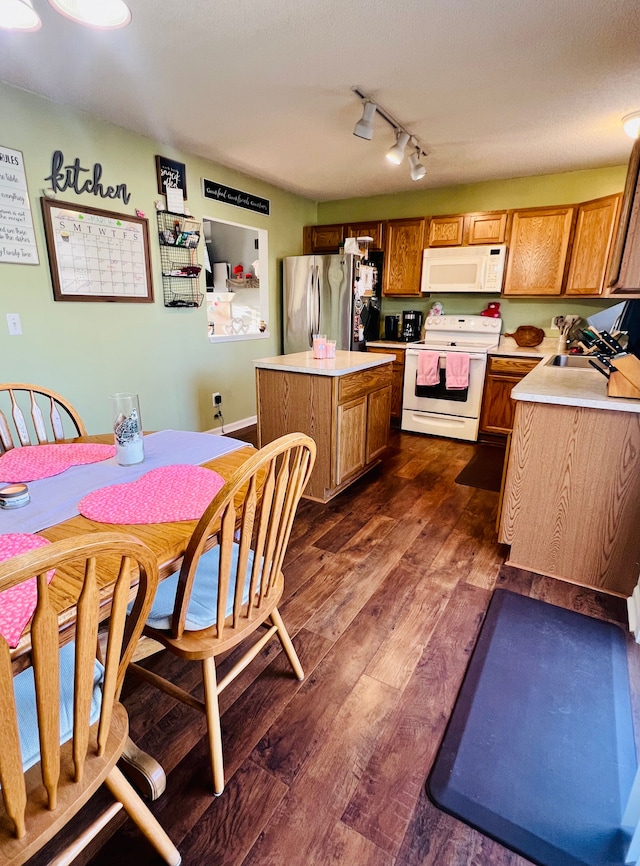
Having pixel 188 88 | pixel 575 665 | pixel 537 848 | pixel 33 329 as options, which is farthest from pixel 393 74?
pixel 537 848

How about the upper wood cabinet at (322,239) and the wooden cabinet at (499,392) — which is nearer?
the wooden cabinet at (499,392)

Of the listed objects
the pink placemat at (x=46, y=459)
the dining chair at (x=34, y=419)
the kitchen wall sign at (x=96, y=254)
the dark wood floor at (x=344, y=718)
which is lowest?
the dark wood floor at (x=344, y=718)

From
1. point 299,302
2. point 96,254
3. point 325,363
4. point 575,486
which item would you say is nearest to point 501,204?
point 299,302

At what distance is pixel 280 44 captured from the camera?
194 cm

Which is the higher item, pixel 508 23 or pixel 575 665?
pixel 508 23

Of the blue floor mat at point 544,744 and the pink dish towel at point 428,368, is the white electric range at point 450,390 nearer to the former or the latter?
the pink dish towel at point 428,368

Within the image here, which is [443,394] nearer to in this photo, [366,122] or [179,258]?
[366,122]

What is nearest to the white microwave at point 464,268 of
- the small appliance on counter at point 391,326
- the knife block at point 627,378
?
the small appliance on counter at point 391,326

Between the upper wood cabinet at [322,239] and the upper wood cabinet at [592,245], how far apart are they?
2.30 meters

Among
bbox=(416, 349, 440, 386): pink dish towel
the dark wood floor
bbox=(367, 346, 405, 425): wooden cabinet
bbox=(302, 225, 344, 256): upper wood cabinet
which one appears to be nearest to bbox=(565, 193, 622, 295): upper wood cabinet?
bbox=(416, 349, 440, 386): pink dish towel

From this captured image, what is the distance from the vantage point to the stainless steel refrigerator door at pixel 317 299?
425 centimetres

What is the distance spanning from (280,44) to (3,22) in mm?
1129

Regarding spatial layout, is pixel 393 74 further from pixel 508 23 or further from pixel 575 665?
pixel 575 665

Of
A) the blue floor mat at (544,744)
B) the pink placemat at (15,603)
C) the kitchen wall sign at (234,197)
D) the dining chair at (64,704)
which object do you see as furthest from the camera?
the kitchen wall sign at (234,197)
